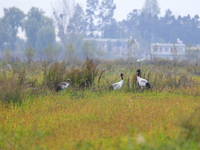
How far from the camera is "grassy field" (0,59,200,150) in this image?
12.3 ft

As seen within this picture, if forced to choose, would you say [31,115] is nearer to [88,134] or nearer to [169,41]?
[88,134]

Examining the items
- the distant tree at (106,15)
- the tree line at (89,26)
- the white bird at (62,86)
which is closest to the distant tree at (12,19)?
the tree line at (89,26)

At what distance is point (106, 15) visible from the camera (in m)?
81.1

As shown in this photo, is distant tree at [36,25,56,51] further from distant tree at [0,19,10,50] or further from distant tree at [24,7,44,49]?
distant tree at [0,19,10,50]

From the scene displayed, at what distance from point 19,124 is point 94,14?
79545 mm

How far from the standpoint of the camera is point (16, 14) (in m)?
62.2

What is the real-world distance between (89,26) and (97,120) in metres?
75.3

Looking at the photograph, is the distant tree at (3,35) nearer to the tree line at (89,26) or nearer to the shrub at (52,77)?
the tree line at (89,26)

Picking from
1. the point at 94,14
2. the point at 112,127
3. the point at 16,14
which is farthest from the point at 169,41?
the point at 112,127

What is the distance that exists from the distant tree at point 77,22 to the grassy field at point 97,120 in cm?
5244

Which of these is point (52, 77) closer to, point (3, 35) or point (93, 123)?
point (93, 123)

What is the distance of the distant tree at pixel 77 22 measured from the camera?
60312mm

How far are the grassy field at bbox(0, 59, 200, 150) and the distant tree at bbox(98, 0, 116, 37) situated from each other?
7237 cm

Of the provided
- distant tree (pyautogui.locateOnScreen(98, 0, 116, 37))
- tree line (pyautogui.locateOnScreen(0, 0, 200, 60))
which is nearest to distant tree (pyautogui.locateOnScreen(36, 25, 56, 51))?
tree line (pyautogui.locateOnScreen(0, 0, 200, 60))
